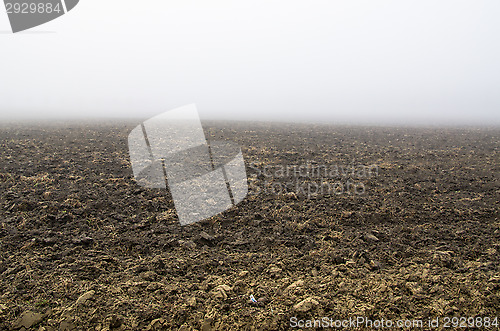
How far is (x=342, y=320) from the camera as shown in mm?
3131

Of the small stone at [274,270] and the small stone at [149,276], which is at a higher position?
the small stone at [149,276]

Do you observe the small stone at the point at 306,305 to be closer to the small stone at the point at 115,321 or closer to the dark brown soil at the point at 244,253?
the dark brown soil at the point at 244,253

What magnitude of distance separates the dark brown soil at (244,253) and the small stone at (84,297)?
0.02 m

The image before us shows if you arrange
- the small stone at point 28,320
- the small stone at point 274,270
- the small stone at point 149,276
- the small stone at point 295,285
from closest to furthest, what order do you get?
the small stone at point 28,320, the small stone at point 295,285, the small stone at point 149,276, the small stone at point 274,270

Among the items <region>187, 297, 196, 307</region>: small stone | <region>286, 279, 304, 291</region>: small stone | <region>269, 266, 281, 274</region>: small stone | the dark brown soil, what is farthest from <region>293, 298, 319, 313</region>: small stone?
<region>187, 297, 196, 307</region>: small stone

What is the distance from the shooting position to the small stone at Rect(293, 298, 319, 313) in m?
3.26

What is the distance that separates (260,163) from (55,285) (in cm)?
655

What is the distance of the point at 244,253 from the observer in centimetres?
455

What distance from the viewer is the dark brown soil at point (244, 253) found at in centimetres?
325

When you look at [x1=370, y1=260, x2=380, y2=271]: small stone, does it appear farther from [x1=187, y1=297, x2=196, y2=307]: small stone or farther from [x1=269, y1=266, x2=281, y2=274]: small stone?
[x1=187, y1=297, x2=196, y2=307]: small stone

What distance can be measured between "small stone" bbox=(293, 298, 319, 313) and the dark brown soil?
0.01 metres

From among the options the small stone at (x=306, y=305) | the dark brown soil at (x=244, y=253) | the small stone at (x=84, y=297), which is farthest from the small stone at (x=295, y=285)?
the small stone at (x=84, y=297)

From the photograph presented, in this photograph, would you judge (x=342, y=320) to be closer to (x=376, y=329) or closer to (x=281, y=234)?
(x=376, y=329)

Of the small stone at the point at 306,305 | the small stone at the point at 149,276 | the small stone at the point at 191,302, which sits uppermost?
the small stone at the point at 306,305
